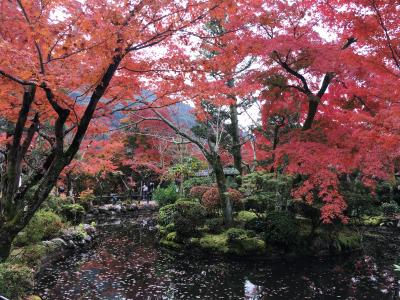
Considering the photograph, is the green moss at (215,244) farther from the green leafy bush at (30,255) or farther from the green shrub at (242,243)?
the green leafy bush at (30,255)

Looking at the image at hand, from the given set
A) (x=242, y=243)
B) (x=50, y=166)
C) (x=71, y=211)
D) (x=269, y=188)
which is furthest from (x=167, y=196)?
(x=50, y=166)

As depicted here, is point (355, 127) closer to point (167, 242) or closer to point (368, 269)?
point (368, 269)

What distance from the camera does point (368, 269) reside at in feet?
35.9

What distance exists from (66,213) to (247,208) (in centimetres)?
813

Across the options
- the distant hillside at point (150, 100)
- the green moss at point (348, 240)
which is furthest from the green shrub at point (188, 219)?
the green moss at point (348, 240)

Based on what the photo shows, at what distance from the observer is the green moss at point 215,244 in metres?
12.1

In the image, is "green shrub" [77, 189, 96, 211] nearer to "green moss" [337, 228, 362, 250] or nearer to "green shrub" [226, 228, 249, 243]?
"green shrub" [226, 228, 249, 243]

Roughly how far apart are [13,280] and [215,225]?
8.26 meters

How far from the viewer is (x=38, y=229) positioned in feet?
34.9

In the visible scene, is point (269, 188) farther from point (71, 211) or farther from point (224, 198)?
point (71, 211)

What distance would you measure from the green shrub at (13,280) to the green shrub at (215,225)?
782cm

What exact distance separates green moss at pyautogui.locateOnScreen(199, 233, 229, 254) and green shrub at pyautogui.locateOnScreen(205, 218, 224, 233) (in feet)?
2.33

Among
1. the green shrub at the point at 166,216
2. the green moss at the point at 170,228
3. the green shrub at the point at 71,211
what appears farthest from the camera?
the green shrub at the point at 71,211

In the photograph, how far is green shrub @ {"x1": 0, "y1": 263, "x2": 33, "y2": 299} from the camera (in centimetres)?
607
